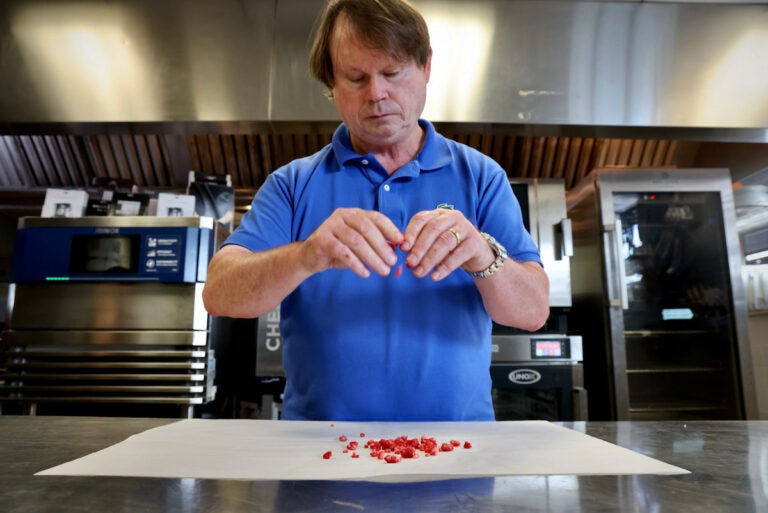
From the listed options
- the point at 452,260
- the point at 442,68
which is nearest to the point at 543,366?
the point at 442,68

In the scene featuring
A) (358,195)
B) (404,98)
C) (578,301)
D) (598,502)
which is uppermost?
(404,98)

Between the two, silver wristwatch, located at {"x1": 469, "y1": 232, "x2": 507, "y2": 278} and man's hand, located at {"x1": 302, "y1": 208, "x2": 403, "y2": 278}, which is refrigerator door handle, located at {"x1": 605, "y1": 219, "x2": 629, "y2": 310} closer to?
silver wristwatch, located at {"x1": 469, "y1": 232, "x2": 507, "y2": 278}

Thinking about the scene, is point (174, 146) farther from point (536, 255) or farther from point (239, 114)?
point (536, 255)

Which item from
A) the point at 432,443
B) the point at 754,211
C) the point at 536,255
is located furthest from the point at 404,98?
the point at 754,211

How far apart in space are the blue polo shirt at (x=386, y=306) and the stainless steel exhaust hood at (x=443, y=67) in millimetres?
1328

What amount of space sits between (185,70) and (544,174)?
2.51m

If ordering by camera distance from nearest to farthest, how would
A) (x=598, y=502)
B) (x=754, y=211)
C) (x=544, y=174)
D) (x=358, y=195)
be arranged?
(x=598, y=502) → (x=358, y=195) → (x=754, y=211) → (x=544, y=174)

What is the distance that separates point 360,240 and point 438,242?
142mm

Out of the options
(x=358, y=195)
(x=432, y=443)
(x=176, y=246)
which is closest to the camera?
(x=432, y=443)

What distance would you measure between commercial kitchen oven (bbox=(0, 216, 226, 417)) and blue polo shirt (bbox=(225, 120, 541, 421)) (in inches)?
54.9

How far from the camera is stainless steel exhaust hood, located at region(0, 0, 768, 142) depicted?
263cm

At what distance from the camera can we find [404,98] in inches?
50.7

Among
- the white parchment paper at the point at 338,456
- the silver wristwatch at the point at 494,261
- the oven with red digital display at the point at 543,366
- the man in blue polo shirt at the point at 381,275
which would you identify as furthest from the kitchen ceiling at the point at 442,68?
the white parchment paper at the point at 338,456

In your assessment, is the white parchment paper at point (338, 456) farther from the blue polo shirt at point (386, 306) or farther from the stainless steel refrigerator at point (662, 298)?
the stainless steel refrigerator at point (662, 298)
